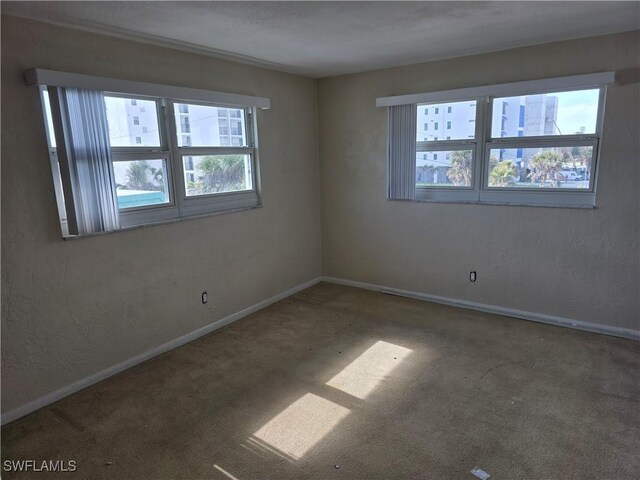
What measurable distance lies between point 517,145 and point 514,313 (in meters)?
1.56

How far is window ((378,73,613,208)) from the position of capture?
335cm

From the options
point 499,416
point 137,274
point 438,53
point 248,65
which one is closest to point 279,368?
point 137,274

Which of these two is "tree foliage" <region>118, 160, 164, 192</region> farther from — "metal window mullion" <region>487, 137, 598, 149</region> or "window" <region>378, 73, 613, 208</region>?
"metal window mullion" <region>487, 137, 598, 149</region>

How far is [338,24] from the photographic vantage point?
268 cm

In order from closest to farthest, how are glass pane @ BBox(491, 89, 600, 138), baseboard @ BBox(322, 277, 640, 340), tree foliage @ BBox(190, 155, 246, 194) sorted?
glass pane @ BBox(491, 89, 600, 138) < baseboard @ BBox(322, 277, 640, 340) < tree foliage @ BBox(190, 155, 246, 194)

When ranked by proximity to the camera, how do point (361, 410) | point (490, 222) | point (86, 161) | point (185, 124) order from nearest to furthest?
point (361, 410) → point (86, 161) → point (185, 124) → point (490, 222)

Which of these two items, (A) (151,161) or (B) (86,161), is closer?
(B) (86,161)

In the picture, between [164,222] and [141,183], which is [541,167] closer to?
[164,222]

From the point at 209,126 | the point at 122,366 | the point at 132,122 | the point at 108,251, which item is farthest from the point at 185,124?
the point at 122,366

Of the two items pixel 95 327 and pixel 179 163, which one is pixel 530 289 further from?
pixel 95 327

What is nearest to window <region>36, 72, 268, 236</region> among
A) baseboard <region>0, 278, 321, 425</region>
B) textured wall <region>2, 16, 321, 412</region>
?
textured wall <region>2, 16, 321, 412</region>

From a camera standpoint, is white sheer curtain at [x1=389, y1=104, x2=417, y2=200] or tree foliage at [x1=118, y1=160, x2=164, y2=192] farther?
white sheer curtain at [x1=389, y1=104, x2=417, y2=200]

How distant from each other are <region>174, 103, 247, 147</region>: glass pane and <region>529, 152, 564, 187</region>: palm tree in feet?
8.79

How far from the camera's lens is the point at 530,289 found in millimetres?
3771
